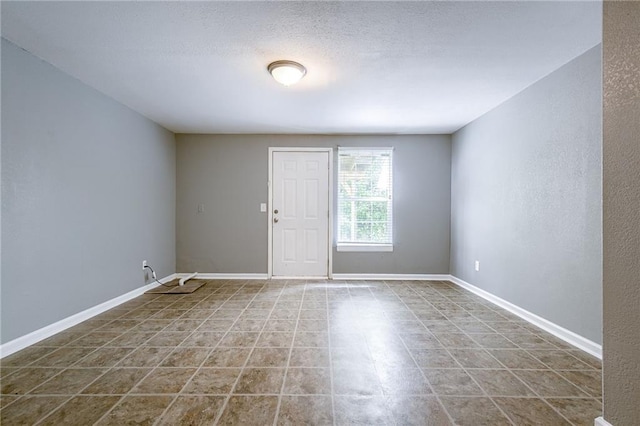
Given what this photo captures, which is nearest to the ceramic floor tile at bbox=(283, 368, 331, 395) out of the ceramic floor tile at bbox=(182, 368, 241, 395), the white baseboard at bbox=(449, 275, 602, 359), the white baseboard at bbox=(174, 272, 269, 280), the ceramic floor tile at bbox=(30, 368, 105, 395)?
the ceramic floor tile at bbox=(182, 368, 241, 395)

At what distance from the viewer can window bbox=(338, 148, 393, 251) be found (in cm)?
438

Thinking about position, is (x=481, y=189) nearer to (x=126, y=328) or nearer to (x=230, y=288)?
(x=230, y=288)

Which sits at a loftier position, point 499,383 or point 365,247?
point 365,247

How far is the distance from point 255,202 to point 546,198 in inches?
143

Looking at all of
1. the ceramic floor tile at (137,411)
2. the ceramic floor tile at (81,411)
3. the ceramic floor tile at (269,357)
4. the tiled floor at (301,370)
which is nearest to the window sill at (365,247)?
the tiled floor at (301,370)

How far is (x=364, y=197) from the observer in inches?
173

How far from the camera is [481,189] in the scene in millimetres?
3484

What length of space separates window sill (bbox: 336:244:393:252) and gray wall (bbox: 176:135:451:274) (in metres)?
0.08

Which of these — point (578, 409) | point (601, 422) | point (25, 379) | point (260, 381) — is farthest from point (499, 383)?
point (25, 379)

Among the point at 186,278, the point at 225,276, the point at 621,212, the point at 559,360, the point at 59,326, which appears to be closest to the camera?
the point at 621,212

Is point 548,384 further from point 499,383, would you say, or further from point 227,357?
point 227,357

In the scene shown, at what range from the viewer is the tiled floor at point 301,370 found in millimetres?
1416

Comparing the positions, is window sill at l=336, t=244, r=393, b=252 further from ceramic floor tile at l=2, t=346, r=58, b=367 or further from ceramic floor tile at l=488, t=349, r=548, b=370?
ceramic floor tile at l=2, t=346, r=58, b=367

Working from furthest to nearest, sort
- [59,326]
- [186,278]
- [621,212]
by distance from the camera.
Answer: [186,278] < [59,326] < [621,212]
